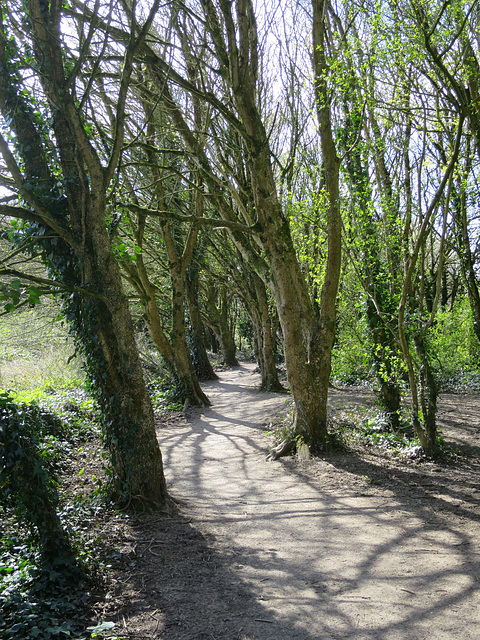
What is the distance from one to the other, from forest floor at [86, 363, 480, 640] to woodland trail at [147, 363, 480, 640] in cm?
1

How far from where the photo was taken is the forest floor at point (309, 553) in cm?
319

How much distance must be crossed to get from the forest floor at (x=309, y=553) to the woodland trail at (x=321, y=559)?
0.01 metres

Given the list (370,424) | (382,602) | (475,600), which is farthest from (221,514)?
(370,424)

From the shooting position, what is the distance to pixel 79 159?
5062 millimetres

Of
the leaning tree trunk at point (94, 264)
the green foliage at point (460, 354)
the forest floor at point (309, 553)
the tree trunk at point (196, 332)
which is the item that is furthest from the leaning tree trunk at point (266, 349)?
the leaning tree trunk at point (94, 264)

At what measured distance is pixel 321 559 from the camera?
4.19 meters

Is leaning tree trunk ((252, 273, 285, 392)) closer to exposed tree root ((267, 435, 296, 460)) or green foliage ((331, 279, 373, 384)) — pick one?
green foliage ((331, 279, 373, 384))

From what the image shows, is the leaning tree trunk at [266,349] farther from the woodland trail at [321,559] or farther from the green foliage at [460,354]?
the woodland trail at [321,559]

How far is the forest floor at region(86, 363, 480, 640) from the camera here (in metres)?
3.19

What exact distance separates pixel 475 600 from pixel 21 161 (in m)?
5.96

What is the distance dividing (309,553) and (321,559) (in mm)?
180

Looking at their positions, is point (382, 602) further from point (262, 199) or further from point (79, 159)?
point (262, 199)

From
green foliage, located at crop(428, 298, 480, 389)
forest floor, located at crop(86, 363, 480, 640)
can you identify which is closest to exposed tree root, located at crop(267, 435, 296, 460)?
forest floor, located at crop(86, 363, 480, 640)

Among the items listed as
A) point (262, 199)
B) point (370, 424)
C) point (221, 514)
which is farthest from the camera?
point (370, 424)
